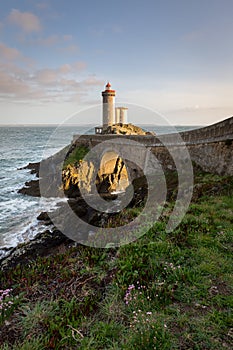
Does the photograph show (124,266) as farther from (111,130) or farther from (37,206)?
(111,130)

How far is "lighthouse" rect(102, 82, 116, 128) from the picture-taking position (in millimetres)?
32750

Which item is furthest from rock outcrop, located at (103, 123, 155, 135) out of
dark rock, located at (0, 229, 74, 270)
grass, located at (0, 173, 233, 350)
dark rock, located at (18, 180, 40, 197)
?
grass, located at (0, 173, 233, 350)

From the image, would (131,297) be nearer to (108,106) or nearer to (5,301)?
(5,301)

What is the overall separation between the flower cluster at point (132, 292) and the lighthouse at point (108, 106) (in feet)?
102

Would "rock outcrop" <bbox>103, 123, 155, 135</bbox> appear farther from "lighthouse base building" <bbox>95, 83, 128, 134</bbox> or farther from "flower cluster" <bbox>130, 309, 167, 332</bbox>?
"flower cluster" <bbox>130, 309, 167, 332</bbox>

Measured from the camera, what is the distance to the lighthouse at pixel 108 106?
32.8 metres

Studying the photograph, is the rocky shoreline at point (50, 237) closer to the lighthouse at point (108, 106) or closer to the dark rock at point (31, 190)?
the dark rock at point (31, 190)

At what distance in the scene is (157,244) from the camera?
4.53 meters

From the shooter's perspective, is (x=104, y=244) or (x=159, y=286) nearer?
(x=159, y=286)

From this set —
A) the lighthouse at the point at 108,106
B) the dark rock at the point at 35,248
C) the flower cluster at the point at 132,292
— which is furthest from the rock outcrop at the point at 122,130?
the flower cluster at the point at 132,292

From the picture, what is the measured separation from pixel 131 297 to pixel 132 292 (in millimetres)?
109

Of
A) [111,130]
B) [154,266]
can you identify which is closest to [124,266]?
[154,266]

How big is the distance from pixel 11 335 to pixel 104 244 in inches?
99.6

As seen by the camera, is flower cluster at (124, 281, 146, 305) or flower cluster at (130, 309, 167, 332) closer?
flower cluster at (130, 309, 167, 332)
